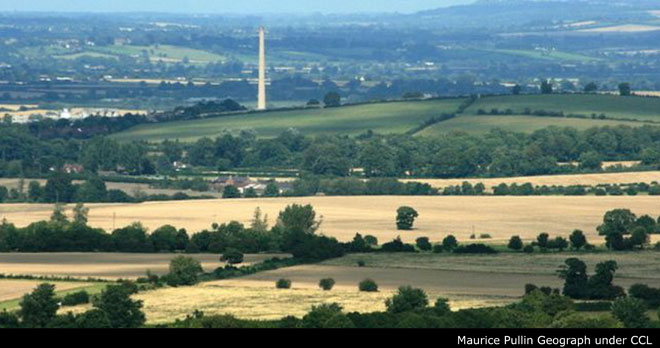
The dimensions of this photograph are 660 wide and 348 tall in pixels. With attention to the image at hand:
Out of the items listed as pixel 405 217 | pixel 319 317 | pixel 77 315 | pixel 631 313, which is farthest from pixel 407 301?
pixel 405 217

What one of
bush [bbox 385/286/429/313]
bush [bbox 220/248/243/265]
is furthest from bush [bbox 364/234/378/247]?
bush [bbox 385/286/429/313]

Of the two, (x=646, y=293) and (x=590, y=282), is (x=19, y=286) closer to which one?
(x=590, y=282)

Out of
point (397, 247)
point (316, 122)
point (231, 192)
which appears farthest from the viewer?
point (316, 122)

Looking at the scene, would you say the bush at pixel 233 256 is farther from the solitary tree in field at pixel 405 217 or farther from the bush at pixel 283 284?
the solitary tree in field at pixel 405 217

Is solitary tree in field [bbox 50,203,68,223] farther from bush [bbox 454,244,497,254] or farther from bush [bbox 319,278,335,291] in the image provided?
bush [bbox 319,278,335,291]
